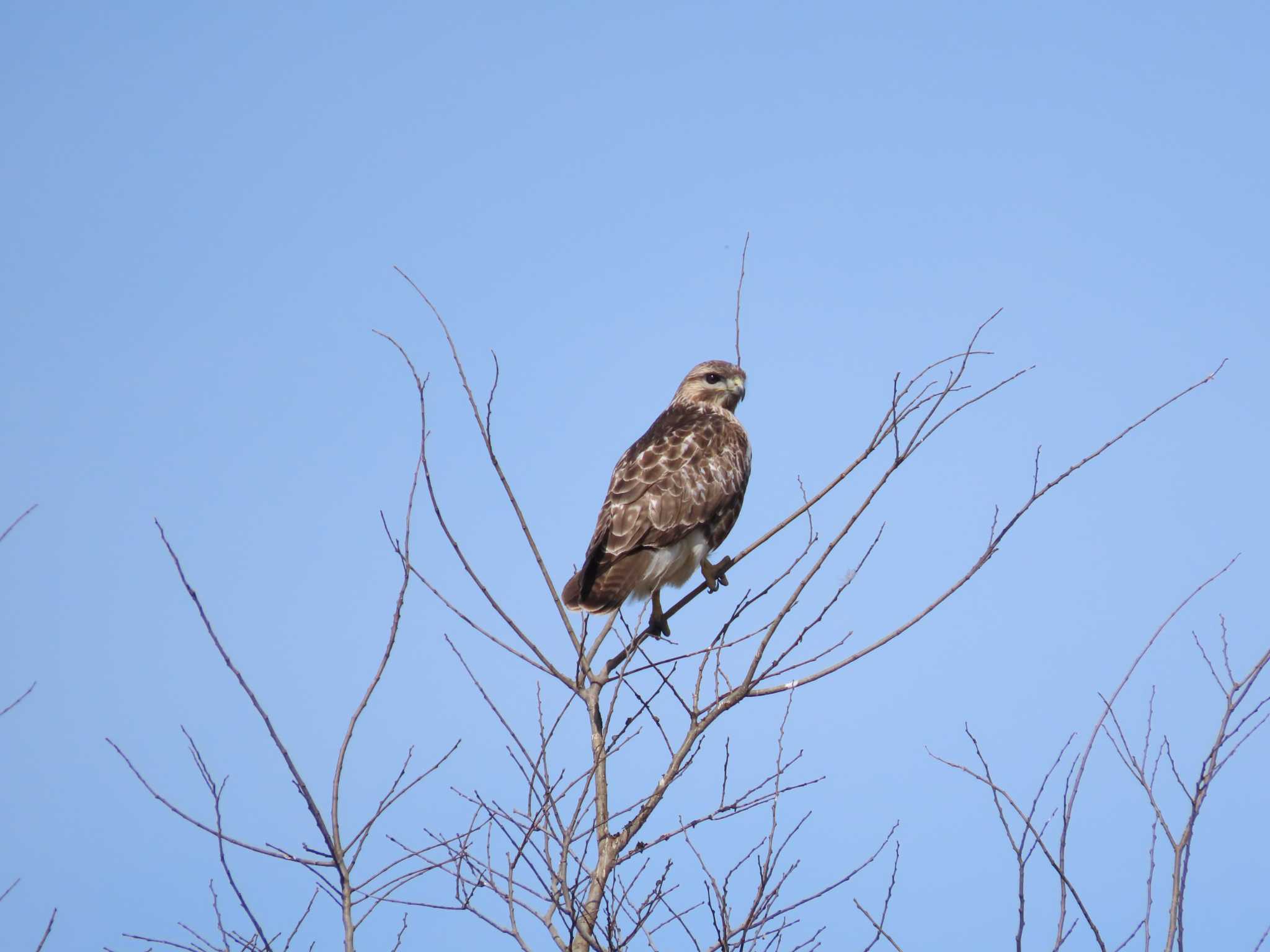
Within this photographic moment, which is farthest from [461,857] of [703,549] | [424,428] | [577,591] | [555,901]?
[703,549]

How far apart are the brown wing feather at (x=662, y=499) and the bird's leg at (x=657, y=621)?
1.30 feet

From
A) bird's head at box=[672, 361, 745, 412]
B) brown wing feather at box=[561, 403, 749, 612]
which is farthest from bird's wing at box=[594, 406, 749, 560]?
bird's head at box=[672, 361, 745, 412]

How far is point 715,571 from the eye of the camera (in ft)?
23.1

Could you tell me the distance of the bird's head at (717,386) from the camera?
8.27m

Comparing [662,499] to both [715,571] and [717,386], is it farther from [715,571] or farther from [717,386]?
[717,386]

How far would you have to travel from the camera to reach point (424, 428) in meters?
4.66

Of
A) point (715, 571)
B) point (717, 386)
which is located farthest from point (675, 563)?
point (717, 386)

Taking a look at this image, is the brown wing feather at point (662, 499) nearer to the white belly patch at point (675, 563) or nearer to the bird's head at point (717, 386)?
the white belly patch at point (675, 563)

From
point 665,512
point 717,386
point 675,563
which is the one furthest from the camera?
point 717,386

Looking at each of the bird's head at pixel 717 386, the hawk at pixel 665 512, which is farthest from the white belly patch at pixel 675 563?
the bird's head at pixel 717 386

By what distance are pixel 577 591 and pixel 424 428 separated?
1990 mm

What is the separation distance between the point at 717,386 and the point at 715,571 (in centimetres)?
168

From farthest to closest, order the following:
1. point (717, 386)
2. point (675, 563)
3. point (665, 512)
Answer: point (717, 386)
point (675, 563)
point (665, 512)

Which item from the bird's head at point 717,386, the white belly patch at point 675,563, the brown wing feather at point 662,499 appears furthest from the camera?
the bird's head at point 717,386
